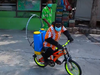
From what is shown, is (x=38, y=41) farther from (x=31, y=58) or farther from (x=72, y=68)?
(x=31, y=58)

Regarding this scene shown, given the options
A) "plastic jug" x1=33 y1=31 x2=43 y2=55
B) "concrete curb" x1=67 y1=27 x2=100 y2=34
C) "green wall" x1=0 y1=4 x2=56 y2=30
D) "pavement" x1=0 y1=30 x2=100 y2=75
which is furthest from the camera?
"green wall" x1=0 y1=4 x2=56 y2=30

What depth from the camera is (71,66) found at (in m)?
3.26

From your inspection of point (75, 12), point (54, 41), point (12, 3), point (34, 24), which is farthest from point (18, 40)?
point (75, 12)

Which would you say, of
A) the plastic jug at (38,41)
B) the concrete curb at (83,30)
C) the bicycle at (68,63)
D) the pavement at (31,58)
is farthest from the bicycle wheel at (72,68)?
the concrete curb at (83,30)

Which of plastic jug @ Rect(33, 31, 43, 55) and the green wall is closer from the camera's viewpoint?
plastic jug @ Rect(33, 31, 43, 55)

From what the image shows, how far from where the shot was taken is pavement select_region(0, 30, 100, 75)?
3672mm

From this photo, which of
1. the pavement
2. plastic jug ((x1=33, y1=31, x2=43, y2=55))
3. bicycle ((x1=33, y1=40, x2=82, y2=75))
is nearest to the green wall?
the pavement

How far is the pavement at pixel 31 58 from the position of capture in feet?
12.0

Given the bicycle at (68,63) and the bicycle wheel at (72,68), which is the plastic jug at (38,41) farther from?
the bicycle wheel at (72,68)

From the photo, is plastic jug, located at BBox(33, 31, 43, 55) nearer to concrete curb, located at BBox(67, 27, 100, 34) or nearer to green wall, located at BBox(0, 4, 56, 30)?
concrete curb, located at BBox(67, 27, 100, 34)

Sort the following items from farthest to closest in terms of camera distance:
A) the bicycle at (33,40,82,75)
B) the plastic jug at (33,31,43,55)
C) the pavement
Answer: the pavement
the plastic jug at (33,31,43,55)
the bicycle at (33,40,82,75)

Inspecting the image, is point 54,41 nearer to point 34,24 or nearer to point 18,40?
point 18,40

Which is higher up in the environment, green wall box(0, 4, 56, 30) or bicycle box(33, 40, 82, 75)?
green wall box(0, 4, 56, 30)

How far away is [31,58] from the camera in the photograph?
4.45 metres
